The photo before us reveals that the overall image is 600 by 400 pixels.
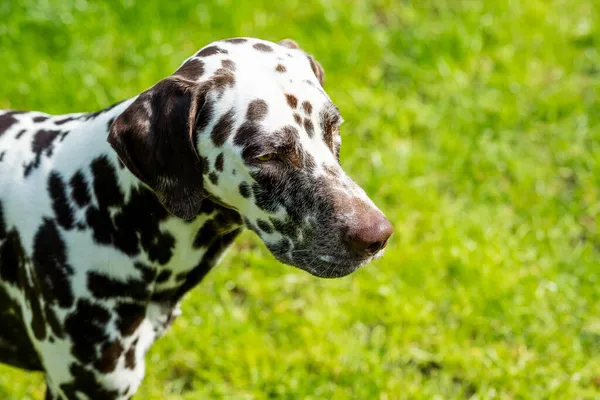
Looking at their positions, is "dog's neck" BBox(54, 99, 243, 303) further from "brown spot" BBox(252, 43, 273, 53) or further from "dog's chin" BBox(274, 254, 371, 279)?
"brown spot" BBox(252, 43, 273, 53)

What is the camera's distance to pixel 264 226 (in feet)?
9.11

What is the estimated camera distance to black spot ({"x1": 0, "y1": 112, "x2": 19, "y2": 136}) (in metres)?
3.03

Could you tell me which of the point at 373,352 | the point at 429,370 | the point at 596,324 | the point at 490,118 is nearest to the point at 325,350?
the point at 373,352

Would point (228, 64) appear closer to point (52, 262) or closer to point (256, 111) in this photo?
point (256, 111)

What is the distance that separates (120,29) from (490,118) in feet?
8.87

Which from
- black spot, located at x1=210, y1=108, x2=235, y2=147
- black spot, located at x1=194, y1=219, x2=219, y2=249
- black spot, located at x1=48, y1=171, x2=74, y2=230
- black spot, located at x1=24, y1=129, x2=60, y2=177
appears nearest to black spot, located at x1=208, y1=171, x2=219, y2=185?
black spot, located at x1=210, y1=108, x2=235, y2=147

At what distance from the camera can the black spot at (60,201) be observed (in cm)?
283

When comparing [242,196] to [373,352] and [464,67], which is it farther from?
[464,67]

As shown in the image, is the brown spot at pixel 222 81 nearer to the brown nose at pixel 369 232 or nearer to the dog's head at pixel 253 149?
the dog's head at pixel 253 149

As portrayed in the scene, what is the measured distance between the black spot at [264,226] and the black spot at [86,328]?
25.7 inches

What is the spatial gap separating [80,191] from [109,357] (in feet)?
2.02

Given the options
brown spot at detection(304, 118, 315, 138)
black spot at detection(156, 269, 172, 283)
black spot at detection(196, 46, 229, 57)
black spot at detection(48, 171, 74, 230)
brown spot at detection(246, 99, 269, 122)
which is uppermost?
black spot at detection(196, 46, 229, 57)

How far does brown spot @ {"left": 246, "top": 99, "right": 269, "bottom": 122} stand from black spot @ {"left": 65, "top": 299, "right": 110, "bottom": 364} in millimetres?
901

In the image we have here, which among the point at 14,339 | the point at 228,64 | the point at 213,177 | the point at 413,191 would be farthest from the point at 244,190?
the point at 413,191
